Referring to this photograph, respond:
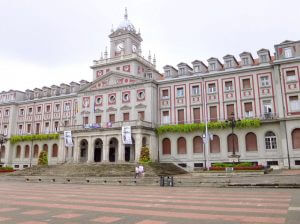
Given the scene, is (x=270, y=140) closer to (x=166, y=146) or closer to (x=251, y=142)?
(x=251, y=142)

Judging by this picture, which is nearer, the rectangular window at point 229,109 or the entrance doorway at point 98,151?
the rectangular window at point 229,109

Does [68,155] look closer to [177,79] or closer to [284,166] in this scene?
[177,79]

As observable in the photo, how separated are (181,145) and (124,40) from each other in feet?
73.7

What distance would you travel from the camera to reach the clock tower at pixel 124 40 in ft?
175

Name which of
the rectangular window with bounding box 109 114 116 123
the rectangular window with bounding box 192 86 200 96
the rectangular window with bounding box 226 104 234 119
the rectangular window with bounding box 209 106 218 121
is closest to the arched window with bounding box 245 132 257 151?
the rectangular window with bounding box 226 104 234 119

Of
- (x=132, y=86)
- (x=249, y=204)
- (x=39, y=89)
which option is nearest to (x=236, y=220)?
(x=249, y=204)

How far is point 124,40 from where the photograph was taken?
53.8 m

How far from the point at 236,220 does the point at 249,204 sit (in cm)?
363

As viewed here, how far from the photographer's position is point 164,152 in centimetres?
4475

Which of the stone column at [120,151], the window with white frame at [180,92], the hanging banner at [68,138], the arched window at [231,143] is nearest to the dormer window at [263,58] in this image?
the arched window at [231,143]

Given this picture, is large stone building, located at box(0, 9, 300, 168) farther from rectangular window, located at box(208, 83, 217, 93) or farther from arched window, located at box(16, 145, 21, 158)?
arched window, located at box(16, 145, 21, 158)

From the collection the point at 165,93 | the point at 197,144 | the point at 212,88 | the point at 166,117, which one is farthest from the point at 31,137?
the point at 212,88

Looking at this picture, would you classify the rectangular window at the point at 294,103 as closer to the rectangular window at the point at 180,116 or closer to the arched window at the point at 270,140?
the arched window at the point at 270,140

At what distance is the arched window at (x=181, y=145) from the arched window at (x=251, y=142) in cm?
886
